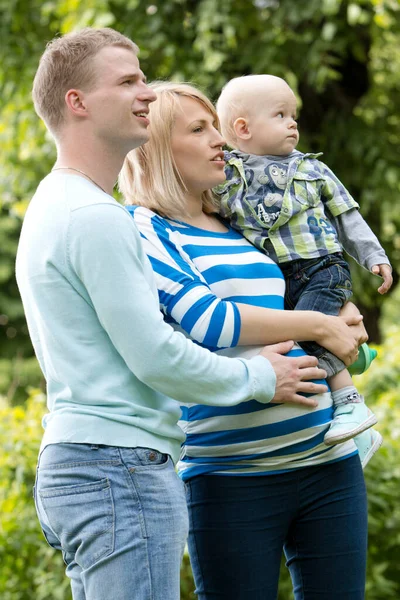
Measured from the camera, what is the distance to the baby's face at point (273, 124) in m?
2.20

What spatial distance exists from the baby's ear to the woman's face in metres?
0.21

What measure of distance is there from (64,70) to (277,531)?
113 centimetres

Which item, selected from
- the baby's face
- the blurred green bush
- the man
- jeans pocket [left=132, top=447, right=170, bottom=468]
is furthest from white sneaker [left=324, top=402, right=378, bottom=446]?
the blurred green bush

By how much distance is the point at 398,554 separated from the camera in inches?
146

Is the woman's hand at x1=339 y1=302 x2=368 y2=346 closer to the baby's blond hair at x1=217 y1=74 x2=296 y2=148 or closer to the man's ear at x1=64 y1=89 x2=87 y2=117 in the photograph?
the baby's blond hair at x1=217 y1=74 x2=296 y2=148

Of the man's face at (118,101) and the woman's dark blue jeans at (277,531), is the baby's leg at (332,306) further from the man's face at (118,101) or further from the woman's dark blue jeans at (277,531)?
the man's face at (118,101)

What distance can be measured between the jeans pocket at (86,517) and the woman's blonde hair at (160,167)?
71 cm

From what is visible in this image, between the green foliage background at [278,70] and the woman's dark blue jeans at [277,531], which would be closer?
the woman's dark blue jeans at [277,531]

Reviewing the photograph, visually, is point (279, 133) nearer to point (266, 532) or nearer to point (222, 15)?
point (266, 532)

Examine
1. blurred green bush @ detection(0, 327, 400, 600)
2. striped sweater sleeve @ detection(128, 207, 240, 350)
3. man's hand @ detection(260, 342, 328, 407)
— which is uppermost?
striped sweater sleeve @ detection(128, 207, 240, 350)

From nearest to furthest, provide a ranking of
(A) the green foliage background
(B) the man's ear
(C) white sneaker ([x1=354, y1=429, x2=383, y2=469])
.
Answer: (B) the man's ear
(C) white sneaker ([x1=354, y1=429, x2=383, y2=469])
(A) the green foliage background

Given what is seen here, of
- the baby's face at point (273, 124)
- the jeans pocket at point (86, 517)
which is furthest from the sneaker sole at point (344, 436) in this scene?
the baby's face at point (273, 124)

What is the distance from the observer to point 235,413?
192 centimetres

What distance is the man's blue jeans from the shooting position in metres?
1.53
